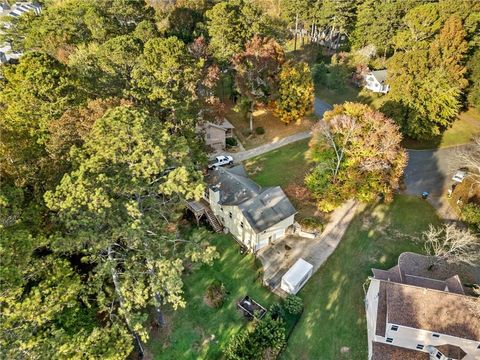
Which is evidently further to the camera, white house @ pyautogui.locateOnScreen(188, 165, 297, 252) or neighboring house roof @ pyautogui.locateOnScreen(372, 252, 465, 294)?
white house @ pyautogui.locateOnScreen(188, 165, 297, 252)

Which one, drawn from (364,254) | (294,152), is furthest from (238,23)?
(364,254)

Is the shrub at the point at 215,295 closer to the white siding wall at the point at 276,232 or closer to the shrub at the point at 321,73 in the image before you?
the white siding wall at the point at 276,232

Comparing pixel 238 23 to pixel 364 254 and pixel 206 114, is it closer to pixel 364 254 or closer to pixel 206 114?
pixel 206 114

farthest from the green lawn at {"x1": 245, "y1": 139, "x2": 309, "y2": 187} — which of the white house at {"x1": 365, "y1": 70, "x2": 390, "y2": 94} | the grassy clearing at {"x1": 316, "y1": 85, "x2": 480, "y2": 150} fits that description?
the white house at {"x1": 365, "y1": 70, "x2": 390, "y2": 94}

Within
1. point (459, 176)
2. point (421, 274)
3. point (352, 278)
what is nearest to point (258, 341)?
point (352, 278)

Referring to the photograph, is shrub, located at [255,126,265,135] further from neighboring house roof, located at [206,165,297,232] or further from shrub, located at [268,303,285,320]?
shrub, located at [268,303,285,320]

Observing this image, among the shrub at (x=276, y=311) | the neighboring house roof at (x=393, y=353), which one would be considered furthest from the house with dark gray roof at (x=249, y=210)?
the neighboring house roof at (x=393, y=353)
